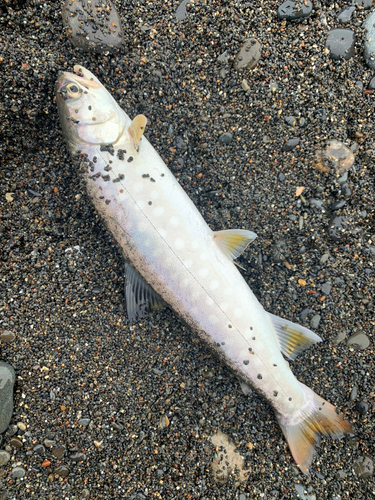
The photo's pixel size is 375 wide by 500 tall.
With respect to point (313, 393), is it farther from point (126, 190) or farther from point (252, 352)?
point (126, 190)

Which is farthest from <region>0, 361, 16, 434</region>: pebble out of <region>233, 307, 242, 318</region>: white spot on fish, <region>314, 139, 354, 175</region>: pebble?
<region>314, 139, 354, 175</region>: pebble

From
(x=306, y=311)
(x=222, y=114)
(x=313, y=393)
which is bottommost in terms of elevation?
(x=313, y=393)

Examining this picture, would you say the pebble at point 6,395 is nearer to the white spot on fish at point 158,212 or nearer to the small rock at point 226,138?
the white spot on fish at point 158,212

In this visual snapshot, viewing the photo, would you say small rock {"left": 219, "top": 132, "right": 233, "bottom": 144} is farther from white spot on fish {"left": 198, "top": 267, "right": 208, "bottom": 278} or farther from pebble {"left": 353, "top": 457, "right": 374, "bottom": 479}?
pebble {"left": 353, "top": 457, "right": 374, "bottom": 479}

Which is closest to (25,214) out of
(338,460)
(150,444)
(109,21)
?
(109,21)

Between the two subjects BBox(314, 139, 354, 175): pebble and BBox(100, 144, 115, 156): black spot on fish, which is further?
BBox(314, 139, 354, 175): pebble

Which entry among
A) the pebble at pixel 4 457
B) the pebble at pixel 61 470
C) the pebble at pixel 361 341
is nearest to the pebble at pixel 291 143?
the pebble at pixel 361 341
